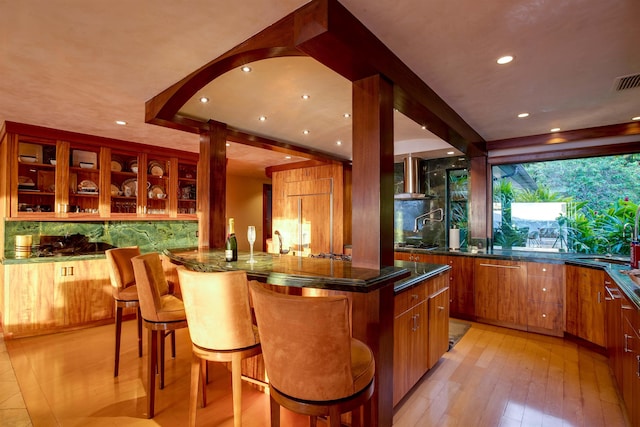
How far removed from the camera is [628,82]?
96.1 inches

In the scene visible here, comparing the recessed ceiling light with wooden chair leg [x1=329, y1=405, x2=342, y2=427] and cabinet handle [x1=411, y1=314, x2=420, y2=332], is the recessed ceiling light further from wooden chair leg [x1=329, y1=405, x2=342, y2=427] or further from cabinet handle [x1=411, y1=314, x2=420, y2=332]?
wooden chair leg [x1=329, y1=405, x2=342, y2=427]

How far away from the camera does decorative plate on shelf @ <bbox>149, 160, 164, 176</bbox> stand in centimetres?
481

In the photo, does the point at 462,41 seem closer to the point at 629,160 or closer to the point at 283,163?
the point at 629,160

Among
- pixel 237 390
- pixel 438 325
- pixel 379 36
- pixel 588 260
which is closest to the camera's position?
pixel 237 390

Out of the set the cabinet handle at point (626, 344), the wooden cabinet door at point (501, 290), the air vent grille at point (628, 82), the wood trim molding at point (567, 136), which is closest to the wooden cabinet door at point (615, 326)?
the cabinet handle at point (626, 344)

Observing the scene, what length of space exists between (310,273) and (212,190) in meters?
1.82

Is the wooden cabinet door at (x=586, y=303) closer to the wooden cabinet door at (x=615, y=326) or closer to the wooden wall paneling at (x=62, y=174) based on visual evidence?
the wooden cabinet door at (x=615, y=326)

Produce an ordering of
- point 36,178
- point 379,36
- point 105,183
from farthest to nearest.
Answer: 1. point 105,183
2. point 36,178
3. point 379,36

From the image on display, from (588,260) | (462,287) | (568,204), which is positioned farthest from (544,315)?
(568,204)

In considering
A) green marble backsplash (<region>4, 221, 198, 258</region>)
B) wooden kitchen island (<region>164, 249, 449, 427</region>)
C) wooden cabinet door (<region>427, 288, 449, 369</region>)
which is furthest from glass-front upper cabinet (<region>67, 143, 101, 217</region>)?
wooden cabinet door (<region>427, 288, 449, 369</region>)

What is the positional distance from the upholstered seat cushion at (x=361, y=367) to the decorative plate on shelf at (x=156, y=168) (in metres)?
4.51

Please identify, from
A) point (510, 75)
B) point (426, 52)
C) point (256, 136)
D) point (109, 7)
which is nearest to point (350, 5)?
point (426, 52)

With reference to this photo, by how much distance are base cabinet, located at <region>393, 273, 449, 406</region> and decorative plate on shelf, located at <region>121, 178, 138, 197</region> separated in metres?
4.25

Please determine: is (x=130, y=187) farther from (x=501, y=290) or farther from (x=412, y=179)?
(x=501, y=290)
